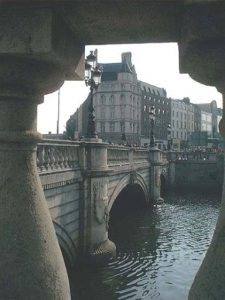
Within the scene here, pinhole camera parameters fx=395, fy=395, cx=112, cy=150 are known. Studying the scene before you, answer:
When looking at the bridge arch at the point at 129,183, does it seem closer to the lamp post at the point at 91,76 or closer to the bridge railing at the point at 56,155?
the lamp post at the point at 91,76

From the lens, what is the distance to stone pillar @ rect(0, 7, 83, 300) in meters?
2.10

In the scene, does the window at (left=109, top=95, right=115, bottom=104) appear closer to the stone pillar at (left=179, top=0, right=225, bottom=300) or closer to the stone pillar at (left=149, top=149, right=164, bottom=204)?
the stone pillar at (left=149, top=149, right=164, bottom=204)

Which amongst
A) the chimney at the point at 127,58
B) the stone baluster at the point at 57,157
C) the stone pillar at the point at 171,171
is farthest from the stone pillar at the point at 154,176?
the chimney at the point at 127,58

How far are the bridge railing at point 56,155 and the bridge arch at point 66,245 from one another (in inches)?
69.8

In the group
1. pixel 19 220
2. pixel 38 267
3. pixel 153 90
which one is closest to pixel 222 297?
pixel 38 267

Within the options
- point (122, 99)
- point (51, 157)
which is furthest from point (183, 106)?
point (51, 157)

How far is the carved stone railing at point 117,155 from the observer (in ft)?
62.3

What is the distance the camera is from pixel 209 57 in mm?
1968

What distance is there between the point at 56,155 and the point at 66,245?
10.0 feet

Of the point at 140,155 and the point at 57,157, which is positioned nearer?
the point at 57,157

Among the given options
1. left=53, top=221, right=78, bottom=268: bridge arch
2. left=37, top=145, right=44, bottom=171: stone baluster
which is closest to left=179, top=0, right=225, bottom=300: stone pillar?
left=37, top=145, right=44, bottom=171: stone baluster

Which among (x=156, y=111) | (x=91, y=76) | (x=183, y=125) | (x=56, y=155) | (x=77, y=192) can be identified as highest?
(x=156, y=111)

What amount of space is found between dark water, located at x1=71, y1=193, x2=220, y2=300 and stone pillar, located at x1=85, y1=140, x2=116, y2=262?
2.19 ft

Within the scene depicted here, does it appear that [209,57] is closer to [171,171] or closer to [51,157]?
[51,157]
